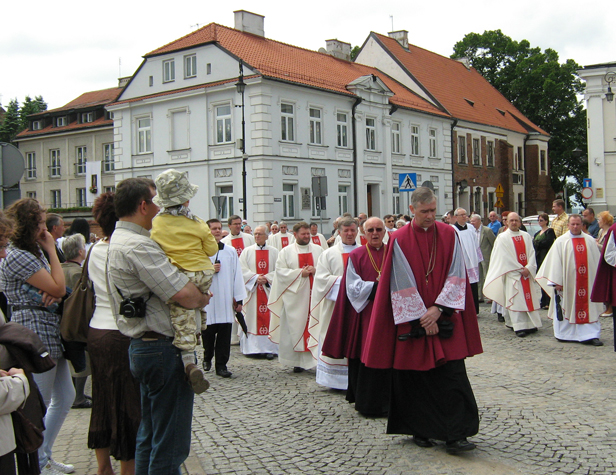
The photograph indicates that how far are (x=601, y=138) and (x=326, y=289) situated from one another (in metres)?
32.9

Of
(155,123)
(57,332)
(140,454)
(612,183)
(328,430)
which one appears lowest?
(328,430)

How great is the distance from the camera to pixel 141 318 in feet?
12.0

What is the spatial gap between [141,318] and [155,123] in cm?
3000

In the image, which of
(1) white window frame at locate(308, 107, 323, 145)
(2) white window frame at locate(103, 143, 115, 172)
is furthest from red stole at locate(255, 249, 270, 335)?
(2) white window frame at locate(103, 143, 115, 172)

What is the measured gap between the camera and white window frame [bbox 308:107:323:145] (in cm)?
3131


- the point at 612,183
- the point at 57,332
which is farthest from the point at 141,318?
the point at 612,183

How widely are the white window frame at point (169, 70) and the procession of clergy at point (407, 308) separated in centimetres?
2221

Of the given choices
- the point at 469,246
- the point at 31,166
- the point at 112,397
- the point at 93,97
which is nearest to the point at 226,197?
the point at 469,246

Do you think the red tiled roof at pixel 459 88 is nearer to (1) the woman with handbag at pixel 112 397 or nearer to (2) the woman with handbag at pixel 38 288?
(2) the woman with handbag at pixel 38 288

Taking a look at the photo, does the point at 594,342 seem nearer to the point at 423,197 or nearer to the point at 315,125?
the point at 423,197

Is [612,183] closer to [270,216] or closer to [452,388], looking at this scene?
[270,216]

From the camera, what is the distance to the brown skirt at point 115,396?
4.29m

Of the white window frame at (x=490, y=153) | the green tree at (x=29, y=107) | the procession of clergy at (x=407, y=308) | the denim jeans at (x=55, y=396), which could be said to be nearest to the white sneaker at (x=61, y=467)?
the denim jeans at (x=55, y=396)

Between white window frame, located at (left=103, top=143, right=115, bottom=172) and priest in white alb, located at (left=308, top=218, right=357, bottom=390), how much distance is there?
140 feet
